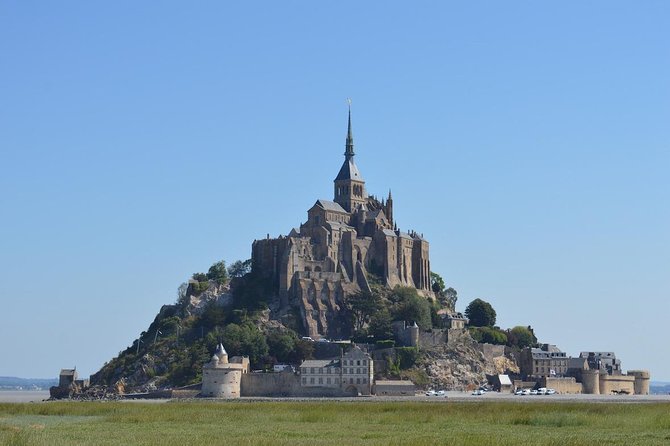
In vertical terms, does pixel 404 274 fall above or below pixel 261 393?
above

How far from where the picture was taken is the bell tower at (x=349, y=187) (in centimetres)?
13962

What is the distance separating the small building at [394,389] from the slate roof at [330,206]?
31.0m

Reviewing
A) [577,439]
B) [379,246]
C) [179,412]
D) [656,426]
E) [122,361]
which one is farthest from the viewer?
[379,246]

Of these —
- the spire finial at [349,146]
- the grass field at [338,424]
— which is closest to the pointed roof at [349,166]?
the spire finial at [349,146]

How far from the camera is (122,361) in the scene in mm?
120562

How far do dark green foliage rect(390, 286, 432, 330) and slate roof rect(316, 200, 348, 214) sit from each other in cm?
1565

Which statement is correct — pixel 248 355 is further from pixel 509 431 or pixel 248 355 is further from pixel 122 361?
pixel 509 431

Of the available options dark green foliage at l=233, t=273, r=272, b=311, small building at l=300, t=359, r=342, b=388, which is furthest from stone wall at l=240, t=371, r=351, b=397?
dark green foliage at l=233, t=273, r=272, b=311

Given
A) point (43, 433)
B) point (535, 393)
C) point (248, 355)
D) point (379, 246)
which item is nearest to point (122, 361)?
point (248, 355)

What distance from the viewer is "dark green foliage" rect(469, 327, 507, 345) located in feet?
407

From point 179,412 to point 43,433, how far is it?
1844cm

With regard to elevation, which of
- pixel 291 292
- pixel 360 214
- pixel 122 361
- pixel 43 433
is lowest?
pixel 43 433

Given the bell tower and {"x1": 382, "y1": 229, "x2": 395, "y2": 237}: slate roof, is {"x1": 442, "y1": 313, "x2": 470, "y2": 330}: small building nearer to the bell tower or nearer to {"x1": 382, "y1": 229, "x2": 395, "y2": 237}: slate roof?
{"x1": 382, "y1": 229, "x2": 395, "y2": 237}: slate roof

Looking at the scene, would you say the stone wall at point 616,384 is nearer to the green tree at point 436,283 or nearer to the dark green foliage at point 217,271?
the green tree at point 436,283
